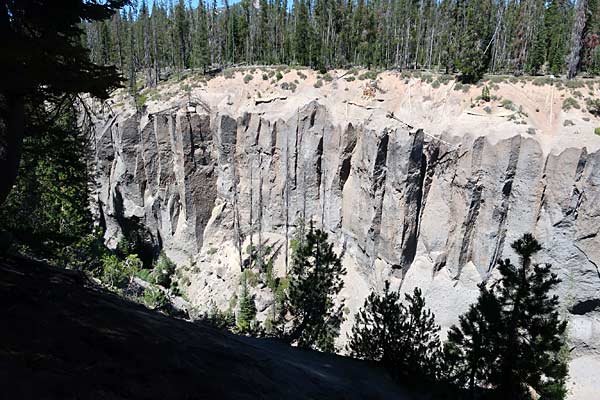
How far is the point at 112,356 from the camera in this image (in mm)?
7312

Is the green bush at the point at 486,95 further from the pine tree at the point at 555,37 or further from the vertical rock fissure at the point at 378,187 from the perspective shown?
the pine tree at the point at 555,37

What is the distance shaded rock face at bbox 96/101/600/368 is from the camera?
89.1 feet

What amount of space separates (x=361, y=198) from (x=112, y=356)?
28.5m

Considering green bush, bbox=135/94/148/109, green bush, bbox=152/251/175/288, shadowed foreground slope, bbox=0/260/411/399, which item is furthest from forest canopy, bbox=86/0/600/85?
shadowed foreground slope, bbox=0/260/411/399

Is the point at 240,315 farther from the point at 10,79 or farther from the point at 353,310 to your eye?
the point at 10,79

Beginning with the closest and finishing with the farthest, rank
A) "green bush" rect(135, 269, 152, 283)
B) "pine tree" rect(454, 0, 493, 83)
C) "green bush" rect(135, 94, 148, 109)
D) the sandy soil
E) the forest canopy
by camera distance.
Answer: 1. the sandy soil
2. "pine tree" rect(454, 0, 493, 83)
3. "green bush" rect(135, 269, 152, 283)
4. "green bush" rect(135, 94, 148, 109)
5. the forest canopy

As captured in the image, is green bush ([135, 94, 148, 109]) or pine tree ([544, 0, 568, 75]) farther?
pine tree ([544, 0, 568, 75])

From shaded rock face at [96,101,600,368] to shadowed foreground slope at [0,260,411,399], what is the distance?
68.0 feet

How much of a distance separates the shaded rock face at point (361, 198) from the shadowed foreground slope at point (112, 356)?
2073 cm

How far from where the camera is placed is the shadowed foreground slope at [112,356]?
621 cm

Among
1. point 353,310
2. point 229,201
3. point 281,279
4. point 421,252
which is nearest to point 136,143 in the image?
point 229,201

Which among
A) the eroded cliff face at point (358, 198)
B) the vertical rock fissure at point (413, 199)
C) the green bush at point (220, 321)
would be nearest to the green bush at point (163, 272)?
the eroded cliff face at point (358, 198)

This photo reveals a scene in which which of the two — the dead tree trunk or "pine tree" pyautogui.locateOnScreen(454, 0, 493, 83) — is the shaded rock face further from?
the dead tree trunk

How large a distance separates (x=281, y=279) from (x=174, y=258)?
12.4 meters
